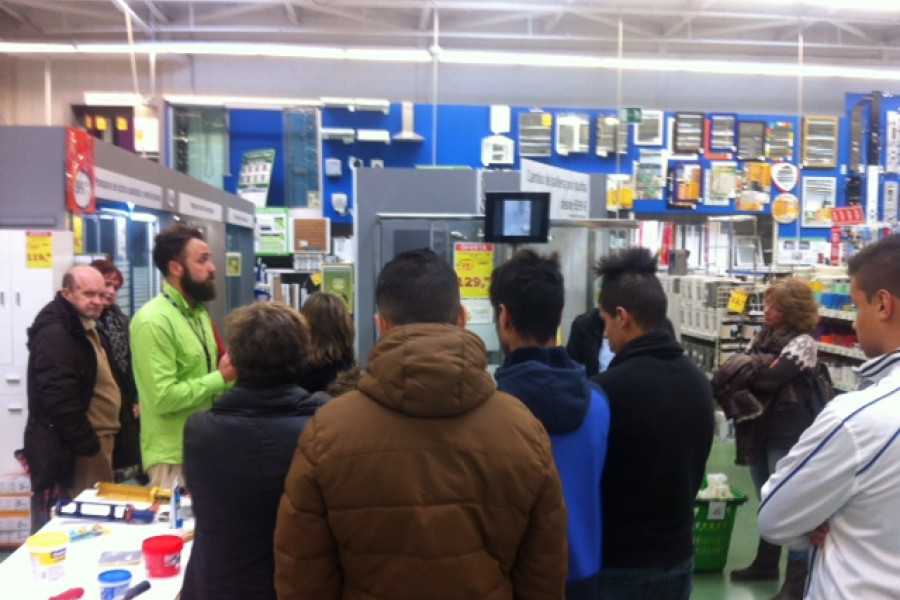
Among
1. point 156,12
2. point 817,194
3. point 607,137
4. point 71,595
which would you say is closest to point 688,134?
point 607,137

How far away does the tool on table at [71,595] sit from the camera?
2.03m

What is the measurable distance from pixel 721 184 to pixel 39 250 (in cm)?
829

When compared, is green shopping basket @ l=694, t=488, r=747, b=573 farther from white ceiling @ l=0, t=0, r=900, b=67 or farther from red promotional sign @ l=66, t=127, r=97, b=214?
white ceiling @ l=0, t=0, r=900, b=67

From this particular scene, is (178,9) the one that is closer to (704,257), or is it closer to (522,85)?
(522,85)

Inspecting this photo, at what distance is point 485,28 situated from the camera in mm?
10789

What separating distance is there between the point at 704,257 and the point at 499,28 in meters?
4.52

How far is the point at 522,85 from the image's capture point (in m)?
10.8

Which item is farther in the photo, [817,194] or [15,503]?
[817,194]

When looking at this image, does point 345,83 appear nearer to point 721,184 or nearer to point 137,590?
point 721,184

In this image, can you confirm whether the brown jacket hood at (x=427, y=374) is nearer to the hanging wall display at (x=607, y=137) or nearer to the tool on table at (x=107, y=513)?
the tool on table at (x=107, y=513)

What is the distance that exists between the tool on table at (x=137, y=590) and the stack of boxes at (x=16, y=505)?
8.47 ft

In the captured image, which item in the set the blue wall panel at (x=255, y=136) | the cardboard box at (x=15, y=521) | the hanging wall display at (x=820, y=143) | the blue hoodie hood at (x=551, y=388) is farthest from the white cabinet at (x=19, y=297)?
the hanging wall display at (x=820, y=143)

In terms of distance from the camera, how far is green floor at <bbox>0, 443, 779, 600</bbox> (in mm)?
3875

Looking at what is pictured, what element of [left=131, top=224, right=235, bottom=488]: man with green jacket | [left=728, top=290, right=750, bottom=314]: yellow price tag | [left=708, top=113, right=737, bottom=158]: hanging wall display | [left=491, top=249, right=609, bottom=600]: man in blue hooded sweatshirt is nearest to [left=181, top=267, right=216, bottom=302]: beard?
[left=131, top=224, right=235, bottom=488]: man with green jacket
